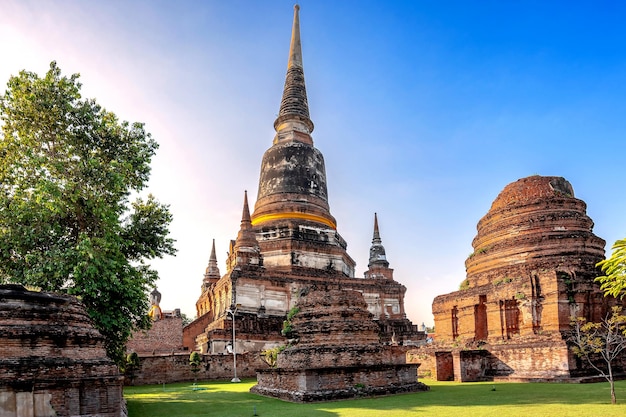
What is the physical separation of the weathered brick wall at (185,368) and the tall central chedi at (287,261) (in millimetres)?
2572

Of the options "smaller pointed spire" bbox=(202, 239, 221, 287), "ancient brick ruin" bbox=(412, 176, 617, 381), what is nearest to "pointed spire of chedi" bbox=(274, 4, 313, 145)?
"smaller pointed spire" bbox=(202, 239, 221, 287)

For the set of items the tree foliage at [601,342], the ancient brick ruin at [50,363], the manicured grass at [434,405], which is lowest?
the manicured grass at [434,405]

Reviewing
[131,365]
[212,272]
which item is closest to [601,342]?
[131,365]

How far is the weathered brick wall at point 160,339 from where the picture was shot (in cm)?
3462

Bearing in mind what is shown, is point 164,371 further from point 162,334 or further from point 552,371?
point 552,371

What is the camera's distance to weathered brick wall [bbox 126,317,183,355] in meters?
34.6

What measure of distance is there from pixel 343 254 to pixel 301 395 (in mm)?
23108

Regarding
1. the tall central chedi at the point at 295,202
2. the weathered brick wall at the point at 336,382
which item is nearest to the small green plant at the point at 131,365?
the weathered brick wall at the point at 336,382

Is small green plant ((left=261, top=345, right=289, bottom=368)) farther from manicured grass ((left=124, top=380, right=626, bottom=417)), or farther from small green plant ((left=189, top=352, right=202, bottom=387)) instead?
manicured grass ((left=124, top=380, right=626, bottom=417))

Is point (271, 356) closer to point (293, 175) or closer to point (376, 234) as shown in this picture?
point (293, 175)

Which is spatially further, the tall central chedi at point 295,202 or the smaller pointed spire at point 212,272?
the smaller pointed spire at point 212,272

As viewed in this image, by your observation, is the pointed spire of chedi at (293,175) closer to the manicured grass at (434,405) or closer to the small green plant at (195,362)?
the small green plant at (195,362)

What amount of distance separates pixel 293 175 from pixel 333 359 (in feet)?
76.6

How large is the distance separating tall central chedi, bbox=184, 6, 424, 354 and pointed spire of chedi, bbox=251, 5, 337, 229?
8 cm
